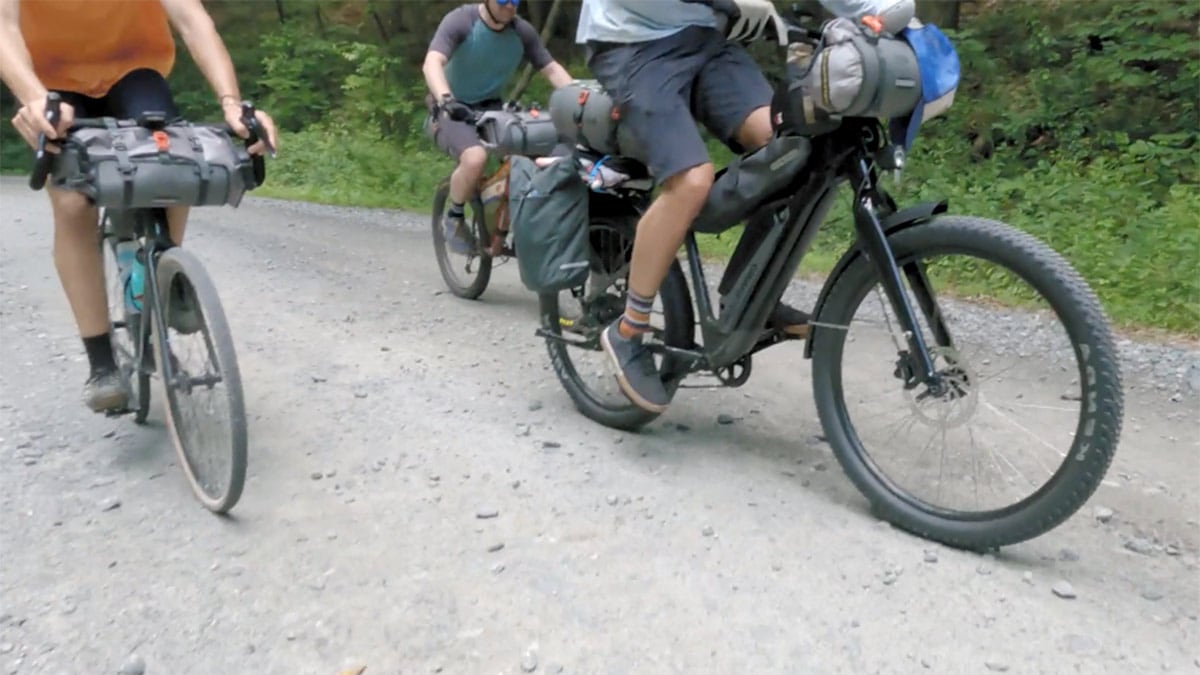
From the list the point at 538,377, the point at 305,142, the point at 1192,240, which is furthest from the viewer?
the point at 305,142

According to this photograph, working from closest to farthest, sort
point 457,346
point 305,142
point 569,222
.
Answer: point 569,222
point 457,346
point 305,142

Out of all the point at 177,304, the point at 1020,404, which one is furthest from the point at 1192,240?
the point at 177,304

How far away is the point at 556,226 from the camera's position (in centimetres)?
398

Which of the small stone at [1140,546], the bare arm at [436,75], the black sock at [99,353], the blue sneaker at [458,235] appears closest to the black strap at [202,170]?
the black sock at [99,353]

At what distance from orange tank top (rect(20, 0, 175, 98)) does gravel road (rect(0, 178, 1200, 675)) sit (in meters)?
1.33

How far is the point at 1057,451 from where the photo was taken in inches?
115

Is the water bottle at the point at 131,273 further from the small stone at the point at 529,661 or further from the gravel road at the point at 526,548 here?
the small stone at the point at 529,661

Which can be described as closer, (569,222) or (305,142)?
(569,222)

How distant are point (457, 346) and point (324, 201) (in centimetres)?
696

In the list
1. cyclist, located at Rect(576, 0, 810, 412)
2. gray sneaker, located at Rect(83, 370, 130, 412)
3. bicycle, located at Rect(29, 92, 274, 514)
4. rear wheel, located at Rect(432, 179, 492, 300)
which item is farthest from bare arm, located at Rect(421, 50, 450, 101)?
gray sneaker, located at Rect(83, 370, 130, 412)

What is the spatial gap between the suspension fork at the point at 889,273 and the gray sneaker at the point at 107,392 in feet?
8.71

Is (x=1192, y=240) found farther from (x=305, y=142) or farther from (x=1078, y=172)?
(x=305, y=142)

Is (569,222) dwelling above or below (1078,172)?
above

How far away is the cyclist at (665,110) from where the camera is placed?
3.48 meters
